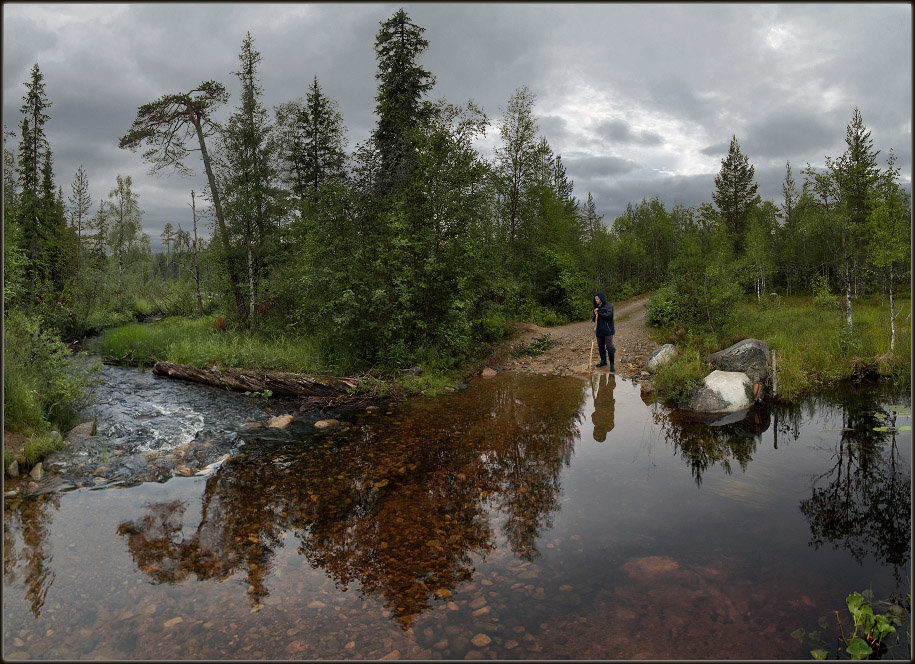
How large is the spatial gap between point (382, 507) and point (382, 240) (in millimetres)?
9504

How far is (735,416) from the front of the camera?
1107 centimetres

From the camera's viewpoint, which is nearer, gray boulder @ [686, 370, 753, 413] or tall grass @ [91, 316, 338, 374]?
gray boulder @ [686, 370, 753, 413]

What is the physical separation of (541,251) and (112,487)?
2191cm

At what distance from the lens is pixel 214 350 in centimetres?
1555

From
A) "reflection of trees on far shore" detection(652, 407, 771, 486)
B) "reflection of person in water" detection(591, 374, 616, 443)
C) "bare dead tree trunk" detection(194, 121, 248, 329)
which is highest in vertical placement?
"bare dead tree trunk" detection(194, 121, 248, 329)

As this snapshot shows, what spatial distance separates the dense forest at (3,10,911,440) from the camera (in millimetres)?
14227

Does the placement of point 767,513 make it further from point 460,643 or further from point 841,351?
point 841,351

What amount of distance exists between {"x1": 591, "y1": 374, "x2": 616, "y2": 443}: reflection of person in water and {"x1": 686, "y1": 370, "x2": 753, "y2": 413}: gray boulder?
6.49 feet

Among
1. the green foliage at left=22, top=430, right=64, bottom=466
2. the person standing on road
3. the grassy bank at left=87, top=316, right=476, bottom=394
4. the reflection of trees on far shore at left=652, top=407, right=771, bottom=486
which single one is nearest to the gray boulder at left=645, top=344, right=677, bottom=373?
the person standing on road

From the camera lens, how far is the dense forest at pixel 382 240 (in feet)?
46.7

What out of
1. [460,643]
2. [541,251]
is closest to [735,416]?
[460,643]

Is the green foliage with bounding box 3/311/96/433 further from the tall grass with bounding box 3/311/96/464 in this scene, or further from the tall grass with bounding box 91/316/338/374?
the tall grass with bounding box 91/316/338/374

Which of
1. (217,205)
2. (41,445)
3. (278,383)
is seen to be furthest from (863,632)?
(217,205)

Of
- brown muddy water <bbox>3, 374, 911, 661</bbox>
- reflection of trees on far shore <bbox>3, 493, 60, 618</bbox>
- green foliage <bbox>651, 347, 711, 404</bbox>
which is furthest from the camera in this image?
green foliage <bbox>651, 347, 711, 404</bbox>
